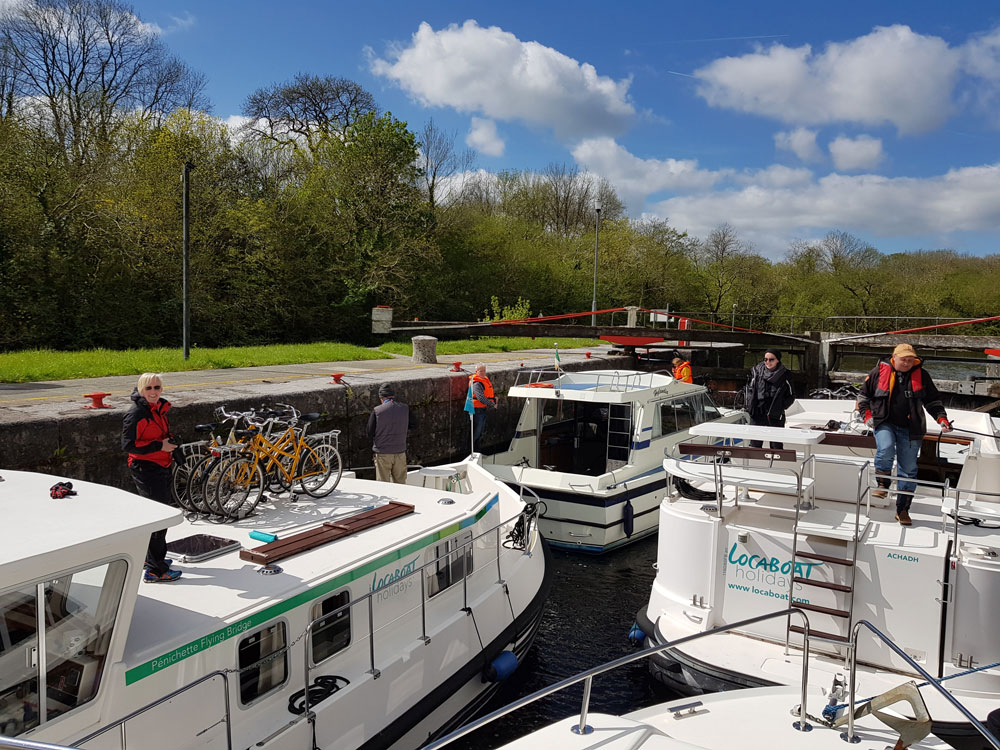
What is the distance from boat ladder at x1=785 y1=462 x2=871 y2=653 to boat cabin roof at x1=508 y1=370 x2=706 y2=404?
17.0 feet

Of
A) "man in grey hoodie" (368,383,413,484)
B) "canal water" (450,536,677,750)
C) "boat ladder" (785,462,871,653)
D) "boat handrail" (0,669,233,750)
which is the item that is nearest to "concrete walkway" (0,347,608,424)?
"man in grey hoodie" (368,383,413,484)

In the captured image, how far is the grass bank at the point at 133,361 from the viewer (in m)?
13.0

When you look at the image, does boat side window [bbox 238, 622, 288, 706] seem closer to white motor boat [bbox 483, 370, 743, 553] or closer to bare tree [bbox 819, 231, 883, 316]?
white motor boat [bbox 483, 370, 743, 553]

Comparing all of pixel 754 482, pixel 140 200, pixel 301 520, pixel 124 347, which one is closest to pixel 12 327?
pixel 124 347

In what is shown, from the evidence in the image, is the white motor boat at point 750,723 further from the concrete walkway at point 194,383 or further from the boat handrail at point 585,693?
the concrete walkway at point 194,383

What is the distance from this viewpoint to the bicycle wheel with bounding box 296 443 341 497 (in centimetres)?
696

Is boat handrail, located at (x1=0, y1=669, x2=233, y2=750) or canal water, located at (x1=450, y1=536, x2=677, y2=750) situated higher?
boat handrail, located at (x1=0, y1=669, x2=233, y2=750)

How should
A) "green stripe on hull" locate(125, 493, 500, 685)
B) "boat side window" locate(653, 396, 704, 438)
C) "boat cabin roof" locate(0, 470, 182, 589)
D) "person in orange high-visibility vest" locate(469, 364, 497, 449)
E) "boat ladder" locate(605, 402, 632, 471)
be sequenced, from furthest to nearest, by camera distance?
"person in orange high-visibility vest" locate(469, 364, 497, 449)
"boat side window" locate(653, 396, 704, 438)
"boat ladder" locate(605, 402, 632, 471)
"green stripe on hull" locate(125, 493, 500, 685)
"boat cabin roof" locate(0, 470, 182, 589)

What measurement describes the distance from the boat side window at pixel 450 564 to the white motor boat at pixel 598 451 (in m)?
3.99

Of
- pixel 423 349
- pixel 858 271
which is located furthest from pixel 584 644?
pixel 858 271

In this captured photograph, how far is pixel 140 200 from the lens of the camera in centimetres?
2298

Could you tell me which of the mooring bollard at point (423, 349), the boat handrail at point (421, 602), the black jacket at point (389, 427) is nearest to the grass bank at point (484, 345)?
the mooring bollard at point (423, 349)

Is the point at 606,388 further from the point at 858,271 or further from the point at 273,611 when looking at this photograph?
the point at 858,271

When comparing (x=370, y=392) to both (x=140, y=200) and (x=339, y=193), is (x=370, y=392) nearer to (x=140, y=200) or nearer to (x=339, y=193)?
(x=140, y=200)
